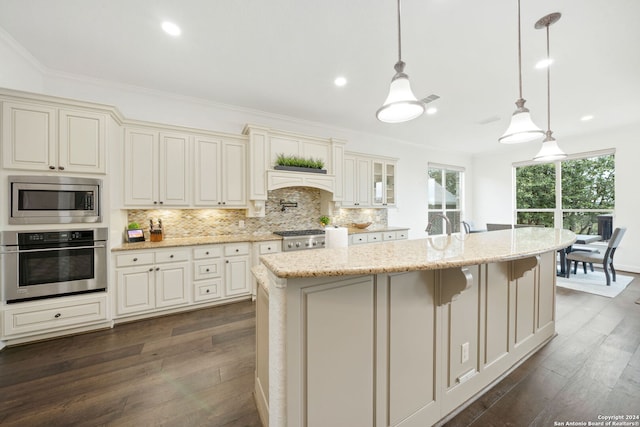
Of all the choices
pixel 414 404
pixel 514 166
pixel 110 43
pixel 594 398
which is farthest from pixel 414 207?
pixel 110 43

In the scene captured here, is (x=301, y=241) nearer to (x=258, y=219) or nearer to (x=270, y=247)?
(x=270, y=247)

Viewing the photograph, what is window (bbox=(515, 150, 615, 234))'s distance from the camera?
5066mm

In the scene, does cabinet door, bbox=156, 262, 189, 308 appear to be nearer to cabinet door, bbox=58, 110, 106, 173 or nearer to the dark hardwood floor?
the dark hardwood floor

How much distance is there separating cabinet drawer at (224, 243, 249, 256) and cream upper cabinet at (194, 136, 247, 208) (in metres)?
0.62

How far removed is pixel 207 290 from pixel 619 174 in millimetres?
7874

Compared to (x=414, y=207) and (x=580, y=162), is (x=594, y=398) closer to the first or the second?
(x=414, y=207)

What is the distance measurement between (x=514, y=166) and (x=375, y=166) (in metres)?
4.37

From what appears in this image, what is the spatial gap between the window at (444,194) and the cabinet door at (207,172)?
5255 millimetres

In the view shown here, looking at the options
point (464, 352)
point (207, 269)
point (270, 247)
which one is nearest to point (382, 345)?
point (464, 352)

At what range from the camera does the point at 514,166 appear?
6.42 metres

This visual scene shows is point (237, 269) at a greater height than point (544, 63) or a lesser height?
lesser

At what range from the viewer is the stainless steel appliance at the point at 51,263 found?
222 centimetres

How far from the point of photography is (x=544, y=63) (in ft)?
8.82

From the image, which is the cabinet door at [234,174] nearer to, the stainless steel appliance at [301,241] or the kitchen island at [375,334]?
the stainless steel appliance at [301,241]
